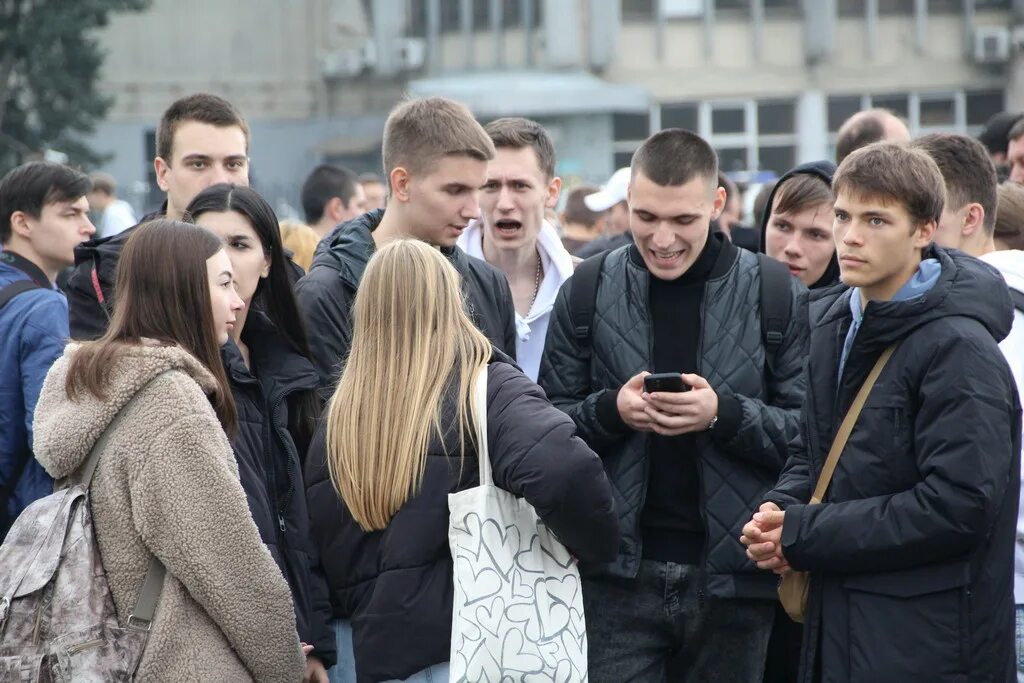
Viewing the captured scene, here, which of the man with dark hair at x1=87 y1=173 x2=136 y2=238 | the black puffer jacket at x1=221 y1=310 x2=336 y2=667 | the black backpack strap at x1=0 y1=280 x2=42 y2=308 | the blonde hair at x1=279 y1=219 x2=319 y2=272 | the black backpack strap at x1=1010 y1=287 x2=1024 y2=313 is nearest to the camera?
the black puffer jacket at x1=221 y1=310 x2=336 y2=667

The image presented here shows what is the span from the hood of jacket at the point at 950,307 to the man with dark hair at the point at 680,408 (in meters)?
0.74

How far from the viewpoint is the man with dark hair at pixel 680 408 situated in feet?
14.7

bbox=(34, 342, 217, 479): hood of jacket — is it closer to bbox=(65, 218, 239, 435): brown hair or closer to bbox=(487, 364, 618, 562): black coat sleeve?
bbox=(65, 218, 239, 435): brown hair

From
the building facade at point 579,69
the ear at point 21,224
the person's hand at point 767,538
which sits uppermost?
the building facade at point 579,69

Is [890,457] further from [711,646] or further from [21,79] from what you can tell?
[21,79]

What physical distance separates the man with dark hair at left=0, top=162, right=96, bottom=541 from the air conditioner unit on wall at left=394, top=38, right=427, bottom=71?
29.7m

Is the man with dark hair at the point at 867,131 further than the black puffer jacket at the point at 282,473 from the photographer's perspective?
Yes

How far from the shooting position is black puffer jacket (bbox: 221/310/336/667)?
419 centimetres

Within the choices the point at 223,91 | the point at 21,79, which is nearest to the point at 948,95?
the point at 223,91

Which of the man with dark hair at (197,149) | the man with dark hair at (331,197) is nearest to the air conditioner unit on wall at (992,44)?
the man with dark hair at (331,197)

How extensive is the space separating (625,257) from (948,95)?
105 feet

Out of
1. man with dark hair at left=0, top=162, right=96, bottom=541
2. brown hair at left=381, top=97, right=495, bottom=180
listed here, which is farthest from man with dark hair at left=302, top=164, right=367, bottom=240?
brown hair at left=381, top=97, right=495, bottom=180

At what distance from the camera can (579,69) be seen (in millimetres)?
34188

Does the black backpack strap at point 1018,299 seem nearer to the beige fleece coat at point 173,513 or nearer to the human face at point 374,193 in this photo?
the beige fleece coat at point 173,513
